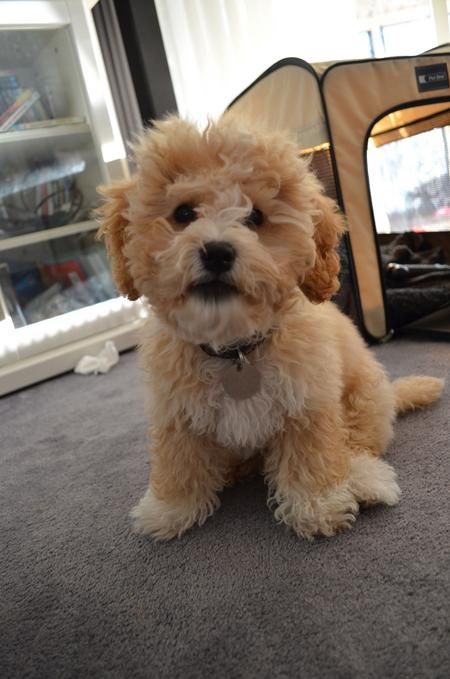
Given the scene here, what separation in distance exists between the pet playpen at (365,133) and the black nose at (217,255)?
1.03m

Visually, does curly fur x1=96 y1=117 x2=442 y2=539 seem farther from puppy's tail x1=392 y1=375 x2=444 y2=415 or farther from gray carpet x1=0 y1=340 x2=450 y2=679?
puppy's tail x1=392 y1=375 x2=444 y2=415

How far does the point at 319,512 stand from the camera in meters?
0.94

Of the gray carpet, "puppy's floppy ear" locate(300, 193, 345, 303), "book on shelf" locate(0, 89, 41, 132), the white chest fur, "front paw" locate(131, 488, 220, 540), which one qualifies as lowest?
the gray carpet

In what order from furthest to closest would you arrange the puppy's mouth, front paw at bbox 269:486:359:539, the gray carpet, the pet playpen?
the pet playpen, front paw at bbox 269:486:359:539, the puppy's mouth, the gray carpet

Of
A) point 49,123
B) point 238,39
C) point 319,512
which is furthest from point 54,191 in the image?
point 319,512

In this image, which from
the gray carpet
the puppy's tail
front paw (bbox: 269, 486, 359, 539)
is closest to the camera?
the gray carpet

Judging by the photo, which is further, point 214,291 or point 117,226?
point 117,226

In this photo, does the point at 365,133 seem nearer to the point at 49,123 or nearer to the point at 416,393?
the point at 416,393

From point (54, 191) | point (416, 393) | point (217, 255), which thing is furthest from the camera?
point (54, 191)

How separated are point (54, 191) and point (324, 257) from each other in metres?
2.19

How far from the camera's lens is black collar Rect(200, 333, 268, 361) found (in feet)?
3.14

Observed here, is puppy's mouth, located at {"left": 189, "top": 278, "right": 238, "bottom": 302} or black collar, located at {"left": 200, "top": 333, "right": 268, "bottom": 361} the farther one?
black collar, located at {"left": 200, "top": 333, "right": 268, "bottom": 361}

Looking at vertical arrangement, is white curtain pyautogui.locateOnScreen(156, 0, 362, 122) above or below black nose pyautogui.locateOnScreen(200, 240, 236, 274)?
above

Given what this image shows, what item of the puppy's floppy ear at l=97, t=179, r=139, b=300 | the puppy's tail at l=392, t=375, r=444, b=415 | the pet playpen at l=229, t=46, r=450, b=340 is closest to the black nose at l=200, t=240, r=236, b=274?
the puppy's floppy ear at l=97, t=179, r=139, b=300
